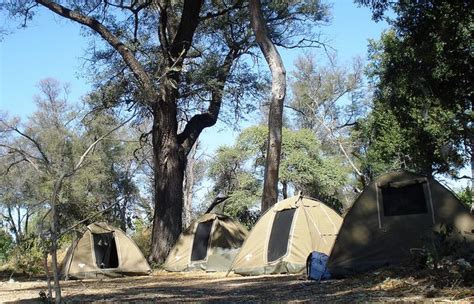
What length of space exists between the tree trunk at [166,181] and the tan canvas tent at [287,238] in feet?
15.0

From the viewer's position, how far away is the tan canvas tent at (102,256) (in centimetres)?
1316

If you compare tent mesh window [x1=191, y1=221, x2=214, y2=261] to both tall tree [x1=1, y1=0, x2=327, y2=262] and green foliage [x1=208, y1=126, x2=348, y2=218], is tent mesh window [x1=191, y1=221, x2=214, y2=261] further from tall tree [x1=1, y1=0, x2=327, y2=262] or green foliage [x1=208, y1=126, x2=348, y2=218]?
green foliage [x1=208, y1=126, x2=348, y2=218]

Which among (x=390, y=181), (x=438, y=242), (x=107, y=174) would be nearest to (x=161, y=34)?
(x=390, y=181)

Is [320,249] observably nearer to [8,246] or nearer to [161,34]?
[161,34]

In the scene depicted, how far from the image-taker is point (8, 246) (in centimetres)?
1641

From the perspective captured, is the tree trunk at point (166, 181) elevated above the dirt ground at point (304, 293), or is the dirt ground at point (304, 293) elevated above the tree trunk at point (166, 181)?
the tree trunk at point (166, 181)

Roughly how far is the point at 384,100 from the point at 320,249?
46.9 ft

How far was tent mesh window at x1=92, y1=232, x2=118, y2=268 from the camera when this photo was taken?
13898 mm

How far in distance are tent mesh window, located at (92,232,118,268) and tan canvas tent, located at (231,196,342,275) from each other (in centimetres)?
410

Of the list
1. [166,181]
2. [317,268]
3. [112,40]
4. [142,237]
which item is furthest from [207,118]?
[317,268]

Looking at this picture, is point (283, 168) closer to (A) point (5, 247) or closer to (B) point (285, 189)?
(B) point (285, 189)

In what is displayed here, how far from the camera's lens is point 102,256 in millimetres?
14109

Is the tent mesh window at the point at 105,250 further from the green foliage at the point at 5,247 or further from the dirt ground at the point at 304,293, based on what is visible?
the dirt ground at the point at 304,293

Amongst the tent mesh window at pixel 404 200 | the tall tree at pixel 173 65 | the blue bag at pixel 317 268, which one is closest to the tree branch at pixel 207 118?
the tall tree at pixel 173 65
